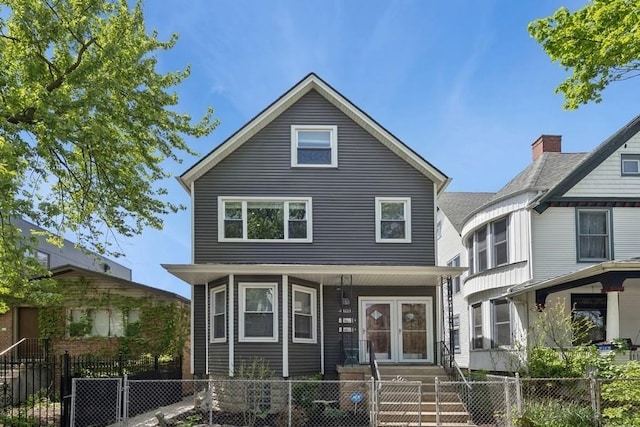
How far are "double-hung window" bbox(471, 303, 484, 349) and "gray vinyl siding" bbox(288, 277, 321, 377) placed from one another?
701 centimetres

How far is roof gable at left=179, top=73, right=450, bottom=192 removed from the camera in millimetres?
17234

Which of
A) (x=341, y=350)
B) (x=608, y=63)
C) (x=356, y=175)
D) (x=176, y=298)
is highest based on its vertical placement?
(x=608, y=63)

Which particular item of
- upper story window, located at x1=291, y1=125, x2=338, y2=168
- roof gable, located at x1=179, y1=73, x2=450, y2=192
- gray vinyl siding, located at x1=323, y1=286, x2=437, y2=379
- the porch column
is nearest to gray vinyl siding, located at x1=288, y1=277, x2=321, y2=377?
gray vinyl siding, located at x1=323, y1=286, x2=437, y2=379

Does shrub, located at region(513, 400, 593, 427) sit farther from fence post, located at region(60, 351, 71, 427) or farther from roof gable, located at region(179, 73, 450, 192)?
fence post, located at region(60, 351, 71, 427)

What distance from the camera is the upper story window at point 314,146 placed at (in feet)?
58.0

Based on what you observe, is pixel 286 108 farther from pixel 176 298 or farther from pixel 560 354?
pixel 560 354

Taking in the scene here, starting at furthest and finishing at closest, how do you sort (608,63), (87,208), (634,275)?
(87,208) → (634,275) → (608,63)

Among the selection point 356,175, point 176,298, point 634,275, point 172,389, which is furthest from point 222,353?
point 634,275

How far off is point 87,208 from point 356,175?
7374 mm

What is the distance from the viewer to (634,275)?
14.2 metres

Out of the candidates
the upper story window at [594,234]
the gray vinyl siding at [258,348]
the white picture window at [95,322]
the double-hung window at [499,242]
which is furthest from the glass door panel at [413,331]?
the white picture window at [95,322]

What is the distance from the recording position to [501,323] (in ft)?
64.0

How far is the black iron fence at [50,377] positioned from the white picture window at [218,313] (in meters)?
1.85

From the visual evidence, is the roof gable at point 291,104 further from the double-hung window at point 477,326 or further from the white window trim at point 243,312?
the double-hung window at point 477,326
